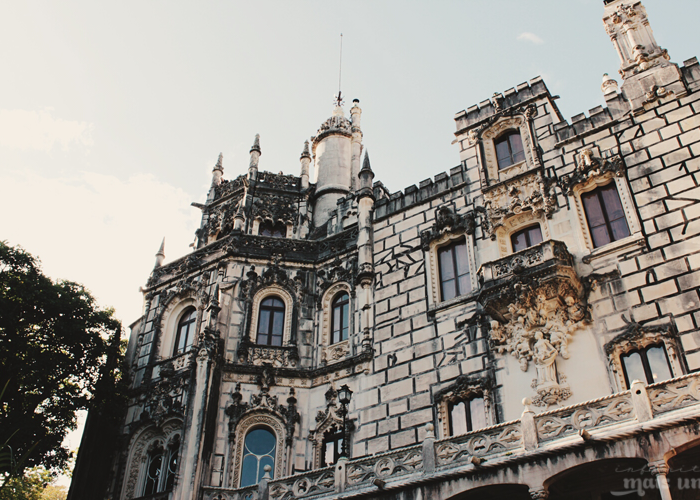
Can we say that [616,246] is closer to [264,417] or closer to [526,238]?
[526,238]

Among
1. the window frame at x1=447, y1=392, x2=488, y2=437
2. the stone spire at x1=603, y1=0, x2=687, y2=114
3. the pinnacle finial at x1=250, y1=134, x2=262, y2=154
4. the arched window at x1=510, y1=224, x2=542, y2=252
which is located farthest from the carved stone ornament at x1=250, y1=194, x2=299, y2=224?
the stone spire at x1=603, y1=0, x2=687, y2=114

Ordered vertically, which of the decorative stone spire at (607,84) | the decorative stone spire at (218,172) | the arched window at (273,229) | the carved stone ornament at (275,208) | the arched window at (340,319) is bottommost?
the arched window at (340,319)

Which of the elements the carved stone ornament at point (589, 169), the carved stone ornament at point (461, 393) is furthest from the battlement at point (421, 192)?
the carved stone ornament at point (461, 393)

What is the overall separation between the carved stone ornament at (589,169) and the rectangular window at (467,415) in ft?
21.8

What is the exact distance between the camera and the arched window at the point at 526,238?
62.3ft

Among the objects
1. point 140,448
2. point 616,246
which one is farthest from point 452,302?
point 140,448

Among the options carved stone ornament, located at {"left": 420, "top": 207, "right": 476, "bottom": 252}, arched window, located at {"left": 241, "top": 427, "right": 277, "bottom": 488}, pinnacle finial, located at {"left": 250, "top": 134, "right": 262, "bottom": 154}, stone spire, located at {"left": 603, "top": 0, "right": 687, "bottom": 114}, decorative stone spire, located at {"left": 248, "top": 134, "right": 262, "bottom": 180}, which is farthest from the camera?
pinnacle finial, located at {"left": 250, "top": 134, "right": 262, "bottom": 154}

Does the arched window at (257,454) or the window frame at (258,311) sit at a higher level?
the window frame at (258,311)

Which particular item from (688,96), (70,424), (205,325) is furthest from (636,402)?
(70,424)

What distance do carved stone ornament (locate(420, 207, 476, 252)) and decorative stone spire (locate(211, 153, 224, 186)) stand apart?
11.5 meters

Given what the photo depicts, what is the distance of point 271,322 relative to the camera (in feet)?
73.3

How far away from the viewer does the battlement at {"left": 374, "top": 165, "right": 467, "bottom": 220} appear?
21609 mm

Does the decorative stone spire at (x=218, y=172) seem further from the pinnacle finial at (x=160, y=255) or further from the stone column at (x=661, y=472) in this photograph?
the stone column at (x=661, y=472)

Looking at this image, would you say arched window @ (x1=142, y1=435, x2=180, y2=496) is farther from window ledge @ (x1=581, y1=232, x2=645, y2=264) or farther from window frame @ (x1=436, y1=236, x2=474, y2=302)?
window ledge @ (x1=581, y1=232, x2=645, y2=264)
